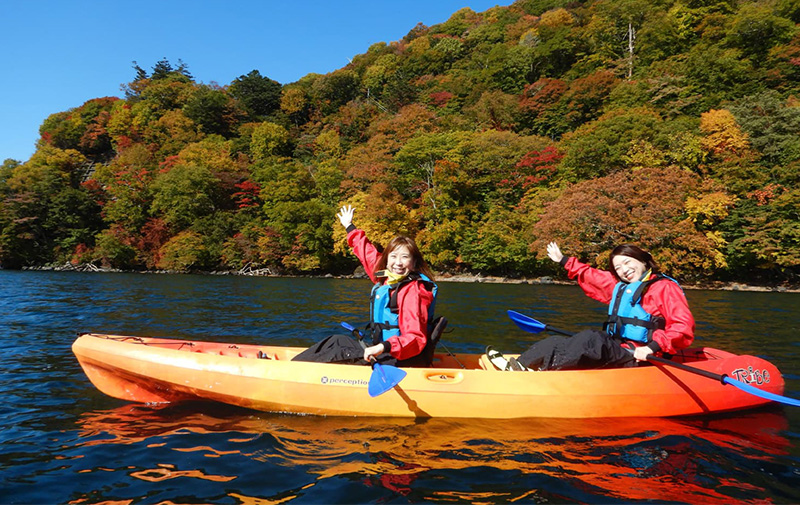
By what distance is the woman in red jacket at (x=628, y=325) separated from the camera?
12.0 ft

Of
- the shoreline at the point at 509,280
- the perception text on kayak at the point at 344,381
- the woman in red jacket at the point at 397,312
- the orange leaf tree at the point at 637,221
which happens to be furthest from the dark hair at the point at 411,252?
the shoreline at the point at 509,280

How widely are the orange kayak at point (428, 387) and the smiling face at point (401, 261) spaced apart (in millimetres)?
887

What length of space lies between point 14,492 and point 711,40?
41651mm

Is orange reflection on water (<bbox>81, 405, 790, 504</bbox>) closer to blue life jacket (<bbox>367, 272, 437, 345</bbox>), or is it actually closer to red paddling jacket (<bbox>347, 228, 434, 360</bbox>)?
red paddling jacket (<bbox>347, 228, 434, 360</bbox>)

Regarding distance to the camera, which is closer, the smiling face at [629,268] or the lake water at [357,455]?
the lake water at [357,455]

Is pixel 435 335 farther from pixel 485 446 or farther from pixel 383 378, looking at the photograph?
pixel 485 446

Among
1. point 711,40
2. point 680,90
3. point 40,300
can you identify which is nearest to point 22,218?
point 40,300

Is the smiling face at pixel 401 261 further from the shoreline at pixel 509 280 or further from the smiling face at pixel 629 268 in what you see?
the shoreline at pixel 509 280

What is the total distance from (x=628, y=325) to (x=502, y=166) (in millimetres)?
23068

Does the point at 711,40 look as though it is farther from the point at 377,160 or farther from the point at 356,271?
the point at 356,271

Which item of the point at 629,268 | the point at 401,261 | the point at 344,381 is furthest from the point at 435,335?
the point at 629,268

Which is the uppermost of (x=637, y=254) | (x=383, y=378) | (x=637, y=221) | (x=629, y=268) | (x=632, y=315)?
(x=637, y=221)

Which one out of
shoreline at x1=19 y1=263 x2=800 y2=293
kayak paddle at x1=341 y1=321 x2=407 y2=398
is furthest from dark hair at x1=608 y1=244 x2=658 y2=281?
shoreline at x1=19 y1=263 x2=800 y2=293

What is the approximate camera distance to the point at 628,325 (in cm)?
405
